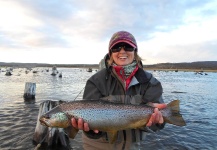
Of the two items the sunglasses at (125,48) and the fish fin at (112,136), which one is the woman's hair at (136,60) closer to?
the sunglasses at (125,48)

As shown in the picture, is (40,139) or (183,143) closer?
(40,139)

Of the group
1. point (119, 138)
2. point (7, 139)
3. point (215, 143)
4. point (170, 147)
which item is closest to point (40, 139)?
point (7, 139)

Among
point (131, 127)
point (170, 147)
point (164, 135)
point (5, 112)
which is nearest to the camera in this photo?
point (131, 127)

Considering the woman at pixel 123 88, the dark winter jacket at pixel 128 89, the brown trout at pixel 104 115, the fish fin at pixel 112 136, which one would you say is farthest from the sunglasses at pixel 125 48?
the fish fin at pixel 112 136

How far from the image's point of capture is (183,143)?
955 centimetres

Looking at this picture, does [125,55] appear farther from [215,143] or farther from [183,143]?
[215,143]

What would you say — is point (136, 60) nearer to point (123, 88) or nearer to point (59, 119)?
point (123, 88)

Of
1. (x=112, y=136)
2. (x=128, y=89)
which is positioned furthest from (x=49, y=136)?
(x=128, y=89)

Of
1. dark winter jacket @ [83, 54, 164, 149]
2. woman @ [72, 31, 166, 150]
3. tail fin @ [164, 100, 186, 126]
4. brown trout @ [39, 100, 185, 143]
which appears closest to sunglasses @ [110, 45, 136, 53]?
woman @ [72, 31, 166, 150]

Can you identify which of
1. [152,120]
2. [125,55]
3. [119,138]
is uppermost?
[125,55]

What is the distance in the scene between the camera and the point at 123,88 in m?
3.92

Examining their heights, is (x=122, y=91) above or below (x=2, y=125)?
above

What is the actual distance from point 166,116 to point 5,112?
11.8 metres

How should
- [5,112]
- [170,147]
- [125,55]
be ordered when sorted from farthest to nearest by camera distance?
1. [5,112]
2. [170,147]
3. [125,55]
